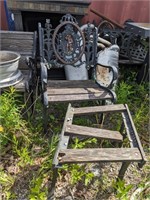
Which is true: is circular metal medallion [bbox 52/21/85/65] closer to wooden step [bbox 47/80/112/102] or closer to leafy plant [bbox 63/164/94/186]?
wooden step [bbox 47/80/112/102]

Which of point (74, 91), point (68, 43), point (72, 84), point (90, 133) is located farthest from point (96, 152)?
point (68, 43)

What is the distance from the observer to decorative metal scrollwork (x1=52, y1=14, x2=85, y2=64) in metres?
2.60

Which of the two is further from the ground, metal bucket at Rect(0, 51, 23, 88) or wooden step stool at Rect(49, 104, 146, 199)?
metal bucket at Rect(0, 51, 23, 88)

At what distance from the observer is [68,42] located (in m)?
2.66

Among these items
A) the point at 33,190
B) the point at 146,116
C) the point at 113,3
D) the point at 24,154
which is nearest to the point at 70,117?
the point at 24,154

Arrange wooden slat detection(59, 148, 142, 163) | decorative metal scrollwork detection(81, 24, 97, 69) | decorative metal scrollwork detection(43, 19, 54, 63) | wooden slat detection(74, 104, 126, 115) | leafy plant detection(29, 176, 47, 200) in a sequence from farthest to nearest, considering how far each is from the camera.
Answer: decorative metal scrollwork detection(81, 24, 97, 69) → decorative metal scrollwork detection(43, 19, 54, 63) → wooden slat detection(74, 104, 126, 115) → leafy plant detection(29, 176, 47, 200) → wooden slat detection(59, 148, 142, 163)

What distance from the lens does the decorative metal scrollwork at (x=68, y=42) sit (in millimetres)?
2597

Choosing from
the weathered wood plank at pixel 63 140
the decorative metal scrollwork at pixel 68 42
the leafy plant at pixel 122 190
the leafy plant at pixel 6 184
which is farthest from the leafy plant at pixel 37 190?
the decorative metal scrollwork at pixel 68 42

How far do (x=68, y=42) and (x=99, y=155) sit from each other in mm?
1522

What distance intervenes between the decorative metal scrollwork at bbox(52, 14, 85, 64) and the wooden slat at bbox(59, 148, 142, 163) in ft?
4.44

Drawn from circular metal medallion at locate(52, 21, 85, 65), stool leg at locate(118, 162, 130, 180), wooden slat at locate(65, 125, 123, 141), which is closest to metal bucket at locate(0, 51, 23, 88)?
circular metal medallion at locate(52, 21, 85, 65)

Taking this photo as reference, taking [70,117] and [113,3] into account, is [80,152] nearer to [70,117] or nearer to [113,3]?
[70,117]

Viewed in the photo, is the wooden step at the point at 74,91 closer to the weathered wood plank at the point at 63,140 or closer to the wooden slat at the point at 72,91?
the wooden slat at the point at 72,91

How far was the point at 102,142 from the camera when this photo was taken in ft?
8.08
